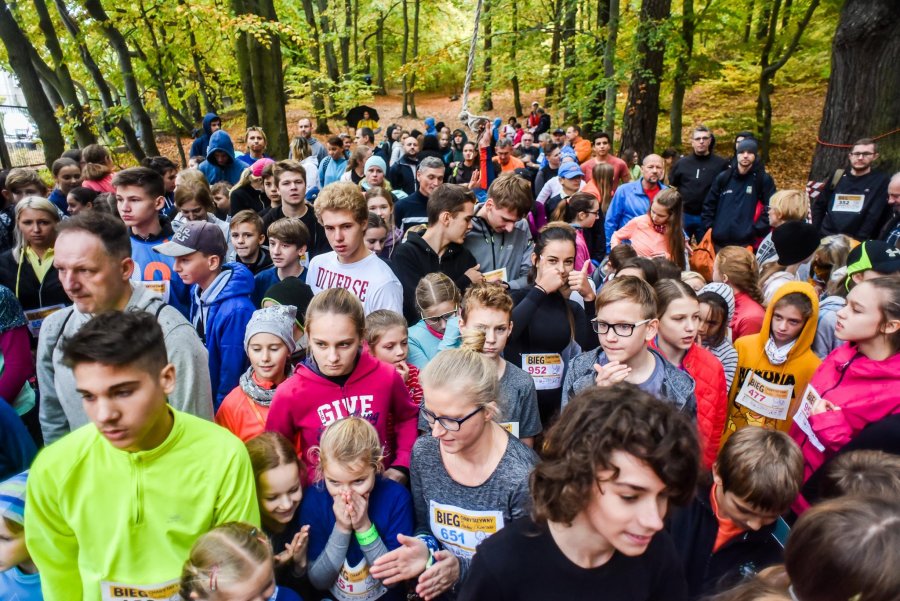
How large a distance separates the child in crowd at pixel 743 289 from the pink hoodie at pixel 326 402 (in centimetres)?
246

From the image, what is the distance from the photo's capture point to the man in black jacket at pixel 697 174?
25.2ft

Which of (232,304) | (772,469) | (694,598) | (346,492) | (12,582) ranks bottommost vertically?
(694,598)

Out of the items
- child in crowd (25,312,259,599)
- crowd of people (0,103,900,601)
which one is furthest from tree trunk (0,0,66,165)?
child in crowd (25,312,259,599)

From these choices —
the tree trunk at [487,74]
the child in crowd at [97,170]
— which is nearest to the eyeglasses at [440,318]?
the child in crowd at [97,170]

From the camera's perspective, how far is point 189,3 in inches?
370

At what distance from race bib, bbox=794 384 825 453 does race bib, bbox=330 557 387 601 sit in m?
2.18

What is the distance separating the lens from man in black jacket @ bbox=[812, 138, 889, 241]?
5809 mm

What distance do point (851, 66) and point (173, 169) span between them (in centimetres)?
802

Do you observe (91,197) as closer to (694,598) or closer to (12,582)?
(12,582)

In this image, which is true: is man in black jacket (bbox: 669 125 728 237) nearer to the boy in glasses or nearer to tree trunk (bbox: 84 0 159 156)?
the boy in glasses

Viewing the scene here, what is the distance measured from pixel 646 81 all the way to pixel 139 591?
37.6ft

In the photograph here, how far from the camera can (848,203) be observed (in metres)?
5.97

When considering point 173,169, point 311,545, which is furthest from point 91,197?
point 311,545

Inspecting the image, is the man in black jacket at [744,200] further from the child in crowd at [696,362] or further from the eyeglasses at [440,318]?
the eyeglasses at [440,318]
